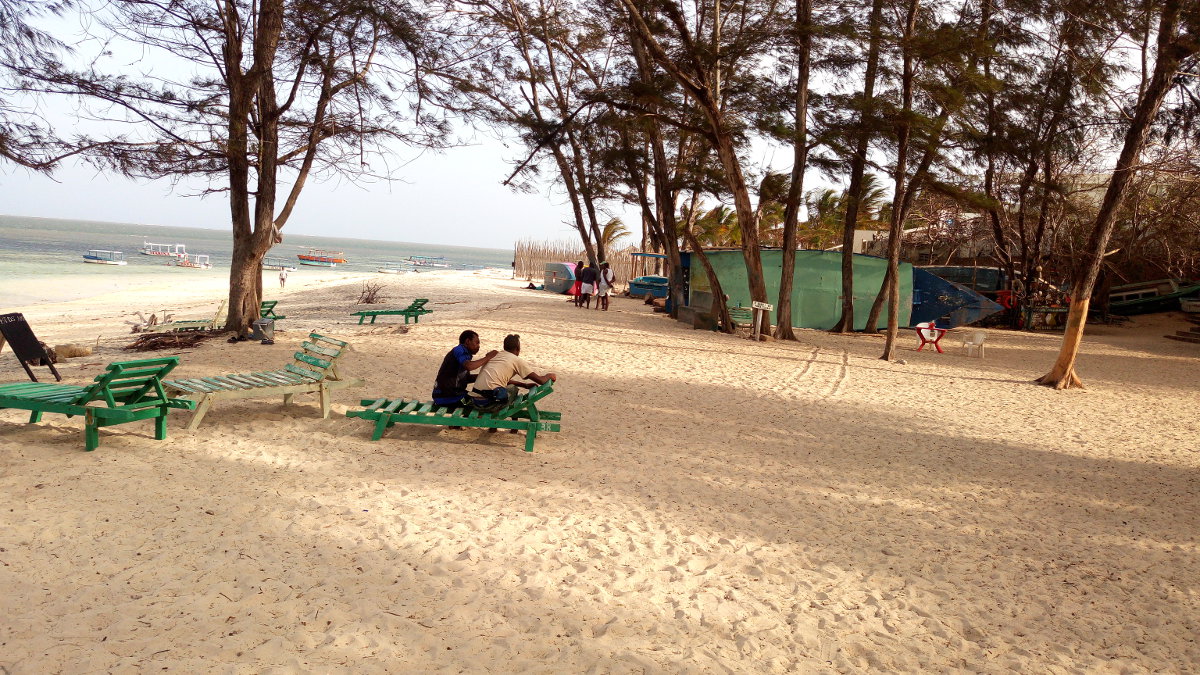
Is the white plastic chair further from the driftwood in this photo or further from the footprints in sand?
the driftwood

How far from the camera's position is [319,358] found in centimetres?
737

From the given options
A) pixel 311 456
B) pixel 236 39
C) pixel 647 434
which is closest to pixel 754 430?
pixel 647 434

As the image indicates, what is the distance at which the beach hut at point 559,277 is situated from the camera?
94.1 ft

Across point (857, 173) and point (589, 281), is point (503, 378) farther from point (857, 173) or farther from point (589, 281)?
point (589, 281)

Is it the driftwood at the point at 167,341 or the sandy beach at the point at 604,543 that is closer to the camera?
the sandy beach at the point at 604,543

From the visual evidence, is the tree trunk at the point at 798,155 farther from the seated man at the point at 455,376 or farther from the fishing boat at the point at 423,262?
the fishing boat at the point at 423,262

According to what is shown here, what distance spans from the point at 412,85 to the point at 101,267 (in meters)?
38.0

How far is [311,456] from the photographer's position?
5879 millimetres

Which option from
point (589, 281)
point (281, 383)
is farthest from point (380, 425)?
point (589, 281)

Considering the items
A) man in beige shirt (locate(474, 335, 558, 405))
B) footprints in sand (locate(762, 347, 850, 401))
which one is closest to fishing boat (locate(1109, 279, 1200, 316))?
footprints in sand (locate(762, 347, 850, 401))

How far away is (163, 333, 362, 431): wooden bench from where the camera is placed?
248 inches

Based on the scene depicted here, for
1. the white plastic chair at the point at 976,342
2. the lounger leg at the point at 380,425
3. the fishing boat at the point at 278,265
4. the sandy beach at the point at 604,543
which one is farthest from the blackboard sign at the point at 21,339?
the fishing boat at the point at 278,265

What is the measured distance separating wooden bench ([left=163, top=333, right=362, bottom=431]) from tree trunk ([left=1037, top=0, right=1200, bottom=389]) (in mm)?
9758

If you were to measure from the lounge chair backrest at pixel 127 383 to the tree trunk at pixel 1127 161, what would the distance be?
1106 cm
